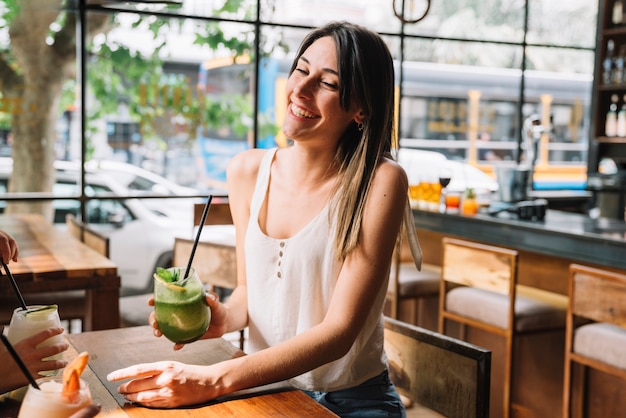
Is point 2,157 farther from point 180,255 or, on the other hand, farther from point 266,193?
point 266,193

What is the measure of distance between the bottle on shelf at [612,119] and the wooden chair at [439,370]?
551 cm

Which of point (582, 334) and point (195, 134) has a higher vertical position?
point (195, 134)

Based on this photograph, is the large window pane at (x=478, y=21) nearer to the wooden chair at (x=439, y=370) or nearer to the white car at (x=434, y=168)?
the white car at (x=434, y=168)

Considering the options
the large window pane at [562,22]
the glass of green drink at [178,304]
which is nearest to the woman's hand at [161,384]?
the glass of green drink at [178,304]

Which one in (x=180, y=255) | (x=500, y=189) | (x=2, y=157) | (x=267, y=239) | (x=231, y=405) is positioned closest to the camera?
(x=231, y=405)

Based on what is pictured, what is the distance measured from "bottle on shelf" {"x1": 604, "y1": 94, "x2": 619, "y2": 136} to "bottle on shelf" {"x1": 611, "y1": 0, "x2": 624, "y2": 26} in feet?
2.18

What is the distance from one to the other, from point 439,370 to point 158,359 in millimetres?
641

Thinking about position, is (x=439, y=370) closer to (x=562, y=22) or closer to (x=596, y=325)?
(x=596, y=325)

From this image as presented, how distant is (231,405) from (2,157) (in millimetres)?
3678

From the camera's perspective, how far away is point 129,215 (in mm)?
4809

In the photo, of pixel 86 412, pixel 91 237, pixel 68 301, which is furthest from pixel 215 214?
pixel 86 412

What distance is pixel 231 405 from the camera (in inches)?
54.4

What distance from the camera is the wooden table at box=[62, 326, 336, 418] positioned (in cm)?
134

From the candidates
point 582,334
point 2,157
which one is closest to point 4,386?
point 582,334
